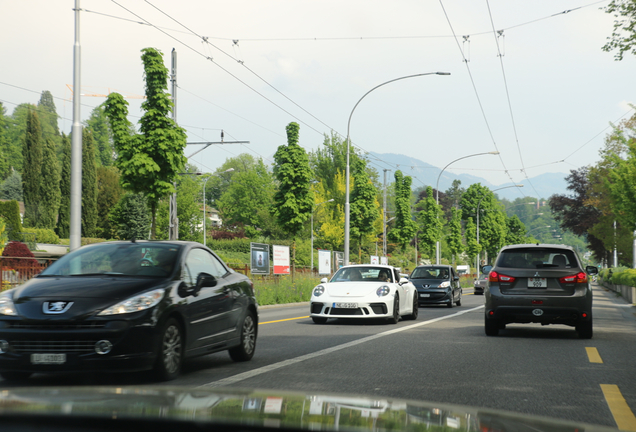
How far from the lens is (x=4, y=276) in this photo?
56.0 ft

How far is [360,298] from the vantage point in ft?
49.1

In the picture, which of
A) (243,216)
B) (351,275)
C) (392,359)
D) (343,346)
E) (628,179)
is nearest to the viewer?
(392,359)

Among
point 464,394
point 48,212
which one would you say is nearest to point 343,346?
point 464,394

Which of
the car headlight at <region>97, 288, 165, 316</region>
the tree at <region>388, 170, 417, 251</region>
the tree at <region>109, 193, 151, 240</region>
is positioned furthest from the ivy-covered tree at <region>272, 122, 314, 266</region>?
the tree at <region>109, 193, 151, 240</region>

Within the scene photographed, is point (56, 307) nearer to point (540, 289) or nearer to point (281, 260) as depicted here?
point (540, 289)

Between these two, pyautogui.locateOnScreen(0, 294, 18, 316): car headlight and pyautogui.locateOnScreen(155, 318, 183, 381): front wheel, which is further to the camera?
pyautogui.locateOnScreen(155, 318, 183, 381): front wheel

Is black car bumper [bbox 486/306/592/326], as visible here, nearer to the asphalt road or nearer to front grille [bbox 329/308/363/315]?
the asphalt road

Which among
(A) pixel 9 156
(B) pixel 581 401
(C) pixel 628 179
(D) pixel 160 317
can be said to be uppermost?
(A) pixel 9 156

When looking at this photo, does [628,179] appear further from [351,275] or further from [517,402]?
[517,402]

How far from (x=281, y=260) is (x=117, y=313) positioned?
23237 mm

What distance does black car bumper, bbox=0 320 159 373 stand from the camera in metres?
6.34

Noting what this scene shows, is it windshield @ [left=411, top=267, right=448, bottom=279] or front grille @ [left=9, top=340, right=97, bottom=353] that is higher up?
windshield @ [left=411, top=267, right=448, bottom=279]

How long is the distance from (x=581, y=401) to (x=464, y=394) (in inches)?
41.0

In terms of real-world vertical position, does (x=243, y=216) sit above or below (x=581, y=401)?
above
